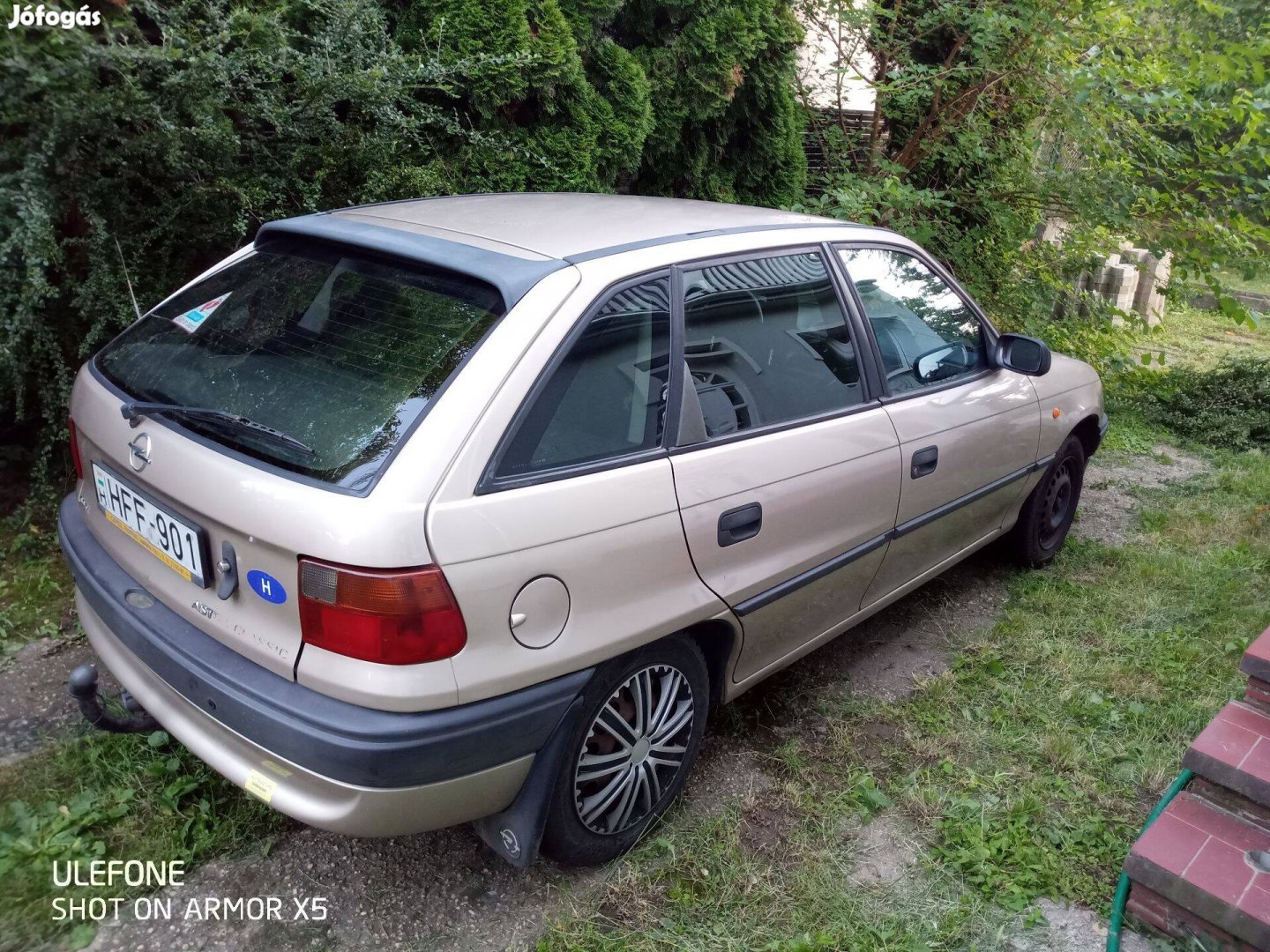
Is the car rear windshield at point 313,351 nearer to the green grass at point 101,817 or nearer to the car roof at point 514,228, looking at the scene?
the car roof at point 514,228

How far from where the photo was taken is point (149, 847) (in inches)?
95.1

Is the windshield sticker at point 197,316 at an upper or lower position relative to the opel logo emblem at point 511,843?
upper

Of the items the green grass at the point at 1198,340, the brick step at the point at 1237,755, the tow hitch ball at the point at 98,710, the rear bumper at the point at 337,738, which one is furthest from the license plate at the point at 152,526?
the green grass at the point at 1198,340

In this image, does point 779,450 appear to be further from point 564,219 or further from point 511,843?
point 511,843

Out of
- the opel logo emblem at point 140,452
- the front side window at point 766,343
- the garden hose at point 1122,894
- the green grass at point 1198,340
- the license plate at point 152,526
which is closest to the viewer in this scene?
the license plate at point 152,526

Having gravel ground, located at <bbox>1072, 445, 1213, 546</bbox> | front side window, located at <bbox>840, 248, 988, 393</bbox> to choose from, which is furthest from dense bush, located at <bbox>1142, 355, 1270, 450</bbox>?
front side window, located at <bbox>840, 248, 988, 393</bbox>

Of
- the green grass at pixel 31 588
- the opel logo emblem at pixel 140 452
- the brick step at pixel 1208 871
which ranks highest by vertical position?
the opel logo emblem at pixel 140 452

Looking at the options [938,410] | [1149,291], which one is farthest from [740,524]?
[1149,291]

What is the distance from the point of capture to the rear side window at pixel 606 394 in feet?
7.05

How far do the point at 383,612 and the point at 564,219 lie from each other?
135 cm

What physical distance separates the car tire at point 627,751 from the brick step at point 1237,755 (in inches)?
54.0

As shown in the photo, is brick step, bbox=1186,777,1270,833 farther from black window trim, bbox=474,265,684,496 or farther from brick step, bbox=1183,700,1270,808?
black window trim, bbox=474,265,684,496

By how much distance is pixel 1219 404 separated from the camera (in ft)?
24.1

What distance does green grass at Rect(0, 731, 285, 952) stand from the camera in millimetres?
2244
